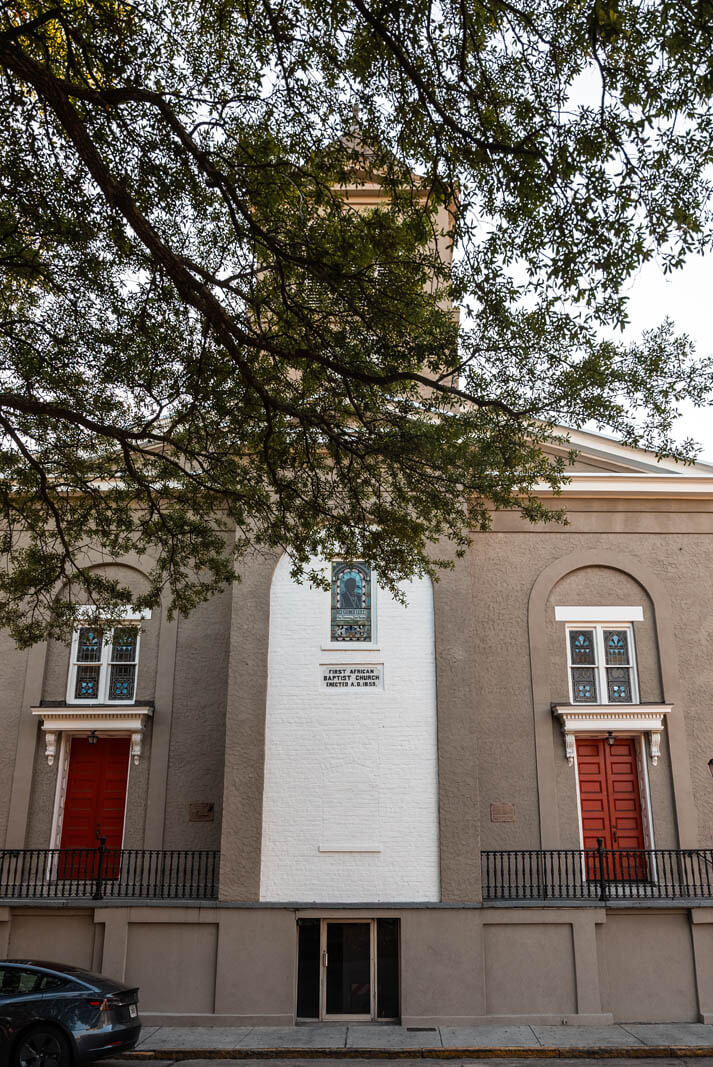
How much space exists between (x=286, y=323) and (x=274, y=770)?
814 cm

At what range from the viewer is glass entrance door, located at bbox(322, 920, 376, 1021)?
587 inches

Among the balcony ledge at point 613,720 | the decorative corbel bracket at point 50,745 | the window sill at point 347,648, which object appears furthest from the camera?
the decorative corbel bracket at point 50,745

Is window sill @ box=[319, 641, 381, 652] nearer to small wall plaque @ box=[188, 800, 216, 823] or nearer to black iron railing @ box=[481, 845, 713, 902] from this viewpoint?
small wall plaque @ box=[188, 800, 216, 823]

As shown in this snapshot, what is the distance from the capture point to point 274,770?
51.8 feet

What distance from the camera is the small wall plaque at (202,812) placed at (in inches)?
653

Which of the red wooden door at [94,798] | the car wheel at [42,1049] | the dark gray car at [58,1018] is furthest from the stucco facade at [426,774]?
the car wheel at [42,1049]

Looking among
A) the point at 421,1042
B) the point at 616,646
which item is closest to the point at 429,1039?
the point at 421,1042

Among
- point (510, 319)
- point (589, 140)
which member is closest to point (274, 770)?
point (510, 319)

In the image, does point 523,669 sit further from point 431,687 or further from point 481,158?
point 481,158

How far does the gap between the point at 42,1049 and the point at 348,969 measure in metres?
5.31

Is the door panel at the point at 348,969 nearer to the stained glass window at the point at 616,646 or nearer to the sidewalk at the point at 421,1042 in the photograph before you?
the sidewalk at the point at 421,1042

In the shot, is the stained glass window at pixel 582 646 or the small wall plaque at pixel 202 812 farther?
the stained glass window at pixel 582 646

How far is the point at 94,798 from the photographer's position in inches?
675

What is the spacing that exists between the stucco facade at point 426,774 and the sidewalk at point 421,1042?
33cm
